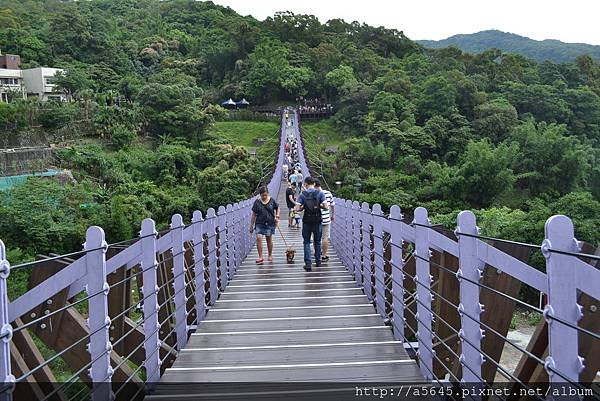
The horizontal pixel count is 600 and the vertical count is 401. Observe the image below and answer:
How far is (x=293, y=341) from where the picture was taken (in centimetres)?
350

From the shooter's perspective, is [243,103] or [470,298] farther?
[243,103]

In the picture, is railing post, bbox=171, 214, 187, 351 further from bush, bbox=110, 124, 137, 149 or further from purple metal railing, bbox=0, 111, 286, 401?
bush, bbox=110, 124, 137, 149

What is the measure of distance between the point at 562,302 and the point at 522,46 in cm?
10185

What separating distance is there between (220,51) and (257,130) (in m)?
17.8

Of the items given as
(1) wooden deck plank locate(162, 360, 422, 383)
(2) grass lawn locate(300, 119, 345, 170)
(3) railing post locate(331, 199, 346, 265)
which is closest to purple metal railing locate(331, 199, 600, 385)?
(1) wooden deck plank locate(162, 360, 422, 383)

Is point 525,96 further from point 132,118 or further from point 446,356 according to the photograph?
point 446,356

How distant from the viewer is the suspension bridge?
1.56 m

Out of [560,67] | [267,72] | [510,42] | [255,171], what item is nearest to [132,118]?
[255,171]

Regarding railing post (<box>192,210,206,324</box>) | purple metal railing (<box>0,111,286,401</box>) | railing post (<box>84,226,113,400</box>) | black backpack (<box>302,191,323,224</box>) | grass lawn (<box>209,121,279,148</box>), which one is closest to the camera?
purple metal railing (<box>0,111,286,401</box>)

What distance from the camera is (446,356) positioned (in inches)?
120

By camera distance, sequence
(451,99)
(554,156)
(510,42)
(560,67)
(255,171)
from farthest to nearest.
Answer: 1. (510,42)
2. (560,67)
3. (451,99)
4. (554,156)
5. (255,171)

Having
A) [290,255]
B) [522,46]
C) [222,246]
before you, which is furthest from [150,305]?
[522,46]

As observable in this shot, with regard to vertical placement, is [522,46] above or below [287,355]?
above

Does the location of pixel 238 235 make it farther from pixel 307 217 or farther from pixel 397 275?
pixel 397 275
